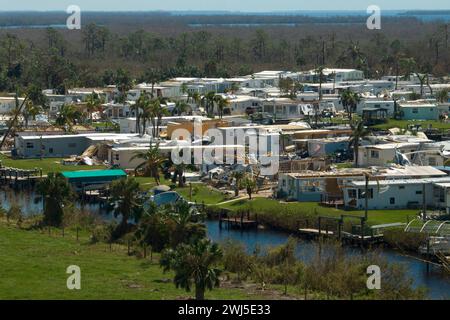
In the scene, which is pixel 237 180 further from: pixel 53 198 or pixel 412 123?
pixel 412 123

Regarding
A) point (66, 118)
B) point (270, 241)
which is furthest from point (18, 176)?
point (270, 241)

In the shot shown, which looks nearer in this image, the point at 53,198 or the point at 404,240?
the point at 404,240

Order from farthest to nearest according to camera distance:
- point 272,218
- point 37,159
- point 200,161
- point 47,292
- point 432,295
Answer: point 37,159 → point 200,161 → point 272,218 → point 432,295 → point 47,292

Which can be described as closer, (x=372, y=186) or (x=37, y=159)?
(x=372, y=186)

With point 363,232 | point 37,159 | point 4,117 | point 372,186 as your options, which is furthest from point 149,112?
point 363,232

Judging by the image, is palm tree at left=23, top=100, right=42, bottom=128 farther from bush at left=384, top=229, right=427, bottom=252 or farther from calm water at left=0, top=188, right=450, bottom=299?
bush at left=384, top=229, right=427, bottom=252

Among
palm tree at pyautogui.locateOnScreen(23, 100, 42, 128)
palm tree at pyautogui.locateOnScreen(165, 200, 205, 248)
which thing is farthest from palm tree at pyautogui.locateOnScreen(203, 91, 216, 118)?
palm tree at pyautogui.locateOnScreen(165, 200, 205, 248)

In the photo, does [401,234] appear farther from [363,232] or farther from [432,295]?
[432,295]
